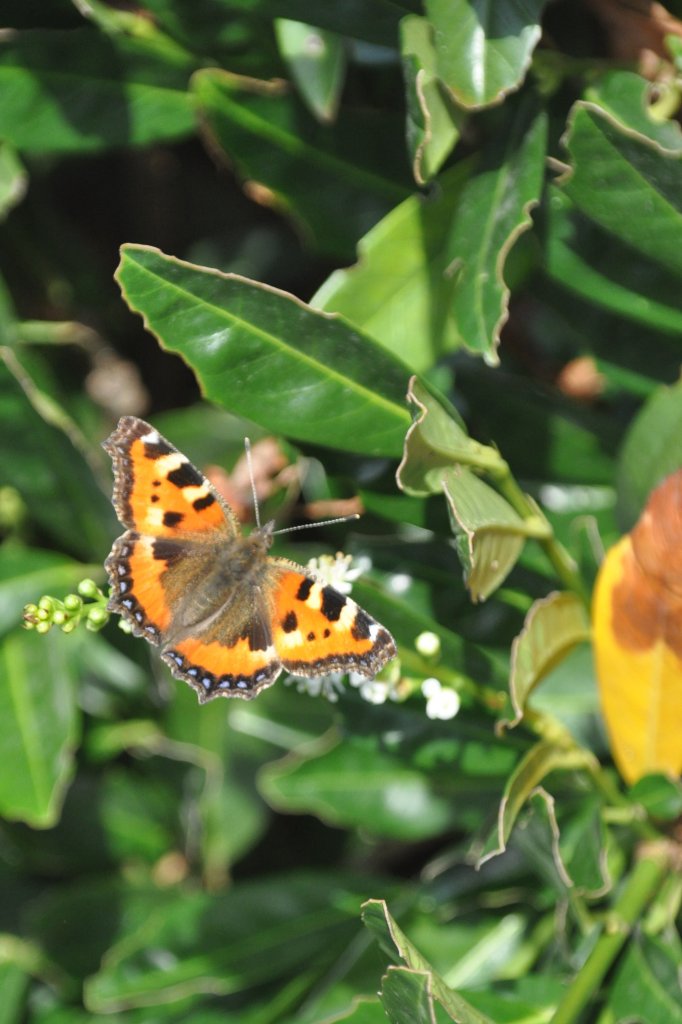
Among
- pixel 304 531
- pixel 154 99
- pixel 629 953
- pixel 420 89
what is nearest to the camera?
pixel 420 89

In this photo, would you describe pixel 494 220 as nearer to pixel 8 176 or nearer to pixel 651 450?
pixel 651 450

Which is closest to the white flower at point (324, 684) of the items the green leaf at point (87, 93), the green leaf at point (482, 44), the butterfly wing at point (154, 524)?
the butterfly wing at point (154, 524)

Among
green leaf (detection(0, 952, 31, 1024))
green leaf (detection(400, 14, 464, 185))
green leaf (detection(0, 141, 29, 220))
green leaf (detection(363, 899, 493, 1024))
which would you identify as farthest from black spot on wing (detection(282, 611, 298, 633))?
green leaf (detection(0, 952, 31, 1024))

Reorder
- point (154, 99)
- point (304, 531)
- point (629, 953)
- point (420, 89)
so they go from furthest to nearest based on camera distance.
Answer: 1. point (304, 531)
2. point (154, 99)
3. point (629, 953)
4. point (420, 89)

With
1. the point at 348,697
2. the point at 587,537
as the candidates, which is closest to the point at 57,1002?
the point at 348,697

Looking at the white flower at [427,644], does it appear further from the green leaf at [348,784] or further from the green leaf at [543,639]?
the green leaf at [348,784]

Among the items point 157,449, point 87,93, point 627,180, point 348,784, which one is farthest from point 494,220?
point 348,784

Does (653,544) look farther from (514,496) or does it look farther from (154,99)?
(154,99)
